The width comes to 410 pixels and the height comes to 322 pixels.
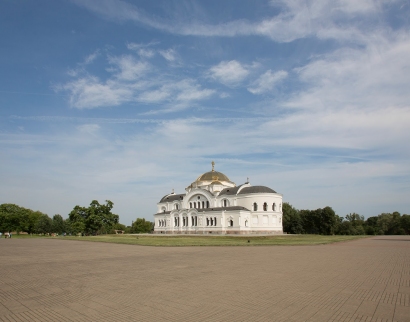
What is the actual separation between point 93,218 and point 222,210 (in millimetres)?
30496

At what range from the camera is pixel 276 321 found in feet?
26.3

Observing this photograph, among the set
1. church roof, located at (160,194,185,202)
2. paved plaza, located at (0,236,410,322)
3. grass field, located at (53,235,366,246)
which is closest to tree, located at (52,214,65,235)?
church roof, located at (160,194,185,202)

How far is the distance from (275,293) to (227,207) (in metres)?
68.5

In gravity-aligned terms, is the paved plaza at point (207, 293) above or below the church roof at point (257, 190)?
below

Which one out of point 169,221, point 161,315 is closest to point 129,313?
point 161,315

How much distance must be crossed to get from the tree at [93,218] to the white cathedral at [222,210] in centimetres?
1824

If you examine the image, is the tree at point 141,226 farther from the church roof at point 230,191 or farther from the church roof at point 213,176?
the church roof at point 230,191

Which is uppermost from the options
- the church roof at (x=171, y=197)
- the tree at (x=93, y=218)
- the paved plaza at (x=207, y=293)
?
the church roof at (x=171, y=197)

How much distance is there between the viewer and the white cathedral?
77562 mm

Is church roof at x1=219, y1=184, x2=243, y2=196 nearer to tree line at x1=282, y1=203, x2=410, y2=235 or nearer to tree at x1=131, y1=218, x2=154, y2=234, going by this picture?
tree line at x1=282, y1=203, x2=410, y2=235

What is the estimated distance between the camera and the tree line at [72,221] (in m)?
76.5

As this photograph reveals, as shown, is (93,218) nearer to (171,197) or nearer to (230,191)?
(171,197)

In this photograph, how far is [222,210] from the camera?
7838 cm

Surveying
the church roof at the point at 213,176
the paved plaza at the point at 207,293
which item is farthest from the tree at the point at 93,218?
the paved plaza at the point at 207,293
